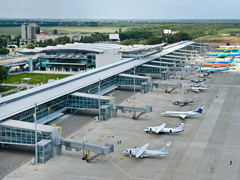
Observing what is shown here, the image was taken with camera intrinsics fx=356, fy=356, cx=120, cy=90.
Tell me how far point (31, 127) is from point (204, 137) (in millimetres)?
33411

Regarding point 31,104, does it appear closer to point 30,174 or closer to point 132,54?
point 30,174

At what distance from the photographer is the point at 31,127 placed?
62.5m

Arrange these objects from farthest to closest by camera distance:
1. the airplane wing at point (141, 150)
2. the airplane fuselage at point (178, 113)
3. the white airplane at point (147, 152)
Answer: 1. the airplane fuselage at point (178, 113)
2. the white airplane at point (147, 152)
3. the airplane wing at point (141, 150)

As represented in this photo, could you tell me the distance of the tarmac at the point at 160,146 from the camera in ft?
175

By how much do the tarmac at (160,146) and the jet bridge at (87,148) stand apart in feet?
4.12

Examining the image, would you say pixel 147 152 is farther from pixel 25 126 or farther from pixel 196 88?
pixel 196 88

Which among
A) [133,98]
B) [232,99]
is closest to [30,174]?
[133,98]

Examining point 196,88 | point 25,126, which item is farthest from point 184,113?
point 25,126

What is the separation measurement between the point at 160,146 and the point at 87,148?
48.2 feet

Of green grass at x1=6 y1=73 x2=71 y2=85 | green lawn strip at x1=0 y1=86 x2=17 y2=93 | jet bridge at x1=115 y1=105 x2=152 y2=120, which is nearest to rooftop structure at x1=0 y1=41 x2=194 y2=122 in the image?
jet bridge at x1=115 y1=105 x2=152 y2=120

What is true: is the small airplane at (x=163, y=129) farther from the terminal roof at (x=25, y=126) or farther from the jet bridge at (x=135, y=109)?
the terminal roof at (x=25, y=126)

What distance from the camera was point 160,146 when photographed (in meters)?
65.7

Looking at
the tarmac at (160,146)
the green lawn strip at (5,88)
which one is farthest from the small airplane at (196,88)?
the green lawn strip at (5,88)

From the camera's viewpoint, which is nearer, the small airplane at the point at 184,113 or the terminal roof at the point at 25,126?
the terminal roof at the point at 25,126
